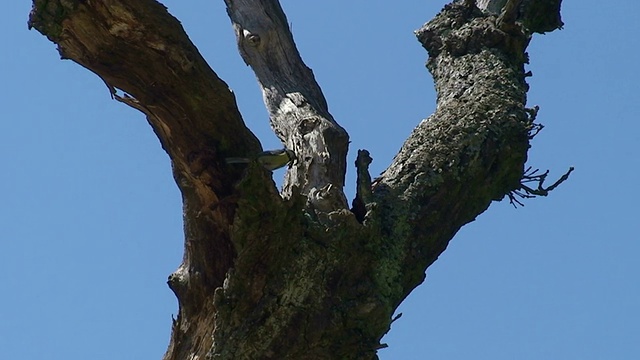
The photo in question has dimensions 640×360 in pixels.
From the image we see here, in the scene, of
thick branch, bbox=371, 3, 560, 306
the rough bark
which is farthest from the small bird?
thick branch, bbox=371, 3, 560, 306

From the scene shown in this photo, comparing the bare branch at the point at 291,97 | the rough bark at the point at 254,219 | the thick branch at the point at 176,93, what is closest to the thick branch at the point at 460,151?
the rough bark at the point at 254,219

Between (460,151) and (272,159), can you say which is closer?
(272,159)

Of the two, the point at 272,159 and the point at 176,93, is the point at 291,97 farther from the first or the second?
the point at 176,93

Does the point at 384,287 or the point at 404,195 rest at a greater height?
the point at 404,195

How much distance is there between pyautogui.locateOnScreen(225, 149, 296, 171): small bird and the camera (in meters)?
3.51

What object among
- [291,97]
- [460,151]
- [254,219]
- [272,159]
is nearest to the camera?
[254,219]

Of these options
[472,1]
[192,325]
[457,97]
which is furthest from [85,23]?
[472,1]

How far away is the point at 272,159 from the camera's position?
12.5ft

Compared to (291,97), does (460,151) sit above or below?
below

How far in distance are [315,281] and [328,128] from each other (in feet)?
3.33

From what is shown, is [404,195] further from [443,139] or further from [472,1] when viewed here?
[472,1]

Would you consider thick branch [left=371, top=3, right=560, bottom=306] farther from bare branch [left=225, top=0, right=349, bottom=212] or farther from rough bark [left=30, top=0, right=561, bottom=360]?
bare branch [left=225, top=0, right=349, bottom=212]

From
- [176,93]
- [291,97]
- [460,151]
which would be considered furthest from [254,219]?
[291,97]

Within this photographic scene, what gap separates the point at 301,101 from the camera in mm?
4770
